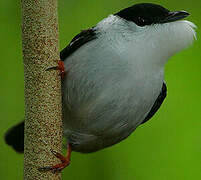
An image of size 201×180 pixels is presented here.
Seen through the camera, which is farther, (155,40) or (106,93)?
(106,93)

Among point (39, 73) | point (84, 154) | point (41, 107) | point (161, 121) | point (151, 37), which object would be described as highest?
point (151, 37)

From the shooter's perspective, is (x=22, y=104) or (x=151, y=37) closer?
(x=151, y=37)

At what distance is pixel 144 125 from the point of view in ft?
9.43

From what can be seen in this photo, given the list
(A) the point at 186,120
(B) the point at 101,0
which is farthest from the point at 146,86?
(B) the point at 101,0

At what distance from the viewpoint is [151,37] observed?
2252mm

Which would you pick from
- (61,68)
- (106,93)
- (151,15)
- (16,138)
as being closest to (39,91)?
(61,68)

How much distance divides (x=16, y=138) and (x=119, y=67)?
44.6 inches

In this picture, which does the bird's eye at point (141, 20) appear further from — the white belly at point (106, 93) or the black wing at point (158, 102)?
the black wing at point (158, 102)

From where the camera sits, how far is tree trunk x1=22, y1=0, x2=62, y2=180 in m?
2.00

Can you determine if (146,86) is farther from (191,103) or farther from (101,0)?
(101,0)

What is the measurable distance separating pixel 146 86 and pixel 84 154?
802mm

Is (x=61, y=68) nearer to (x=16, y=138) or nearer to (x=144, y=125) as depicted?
(x=144, y=125)

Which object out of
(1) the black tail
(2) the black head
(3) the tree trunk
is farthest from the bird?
(1) the black tail

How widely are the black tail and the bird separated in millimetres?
528
